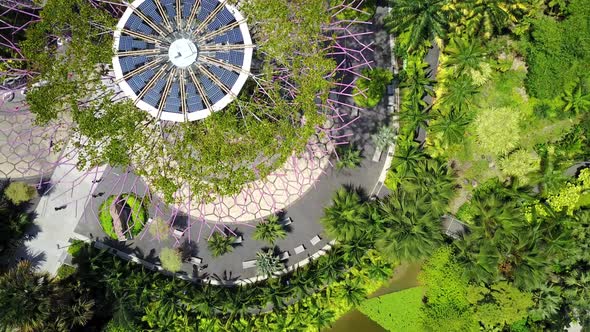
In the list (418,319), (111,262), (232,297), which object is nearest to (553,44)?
(418,319)

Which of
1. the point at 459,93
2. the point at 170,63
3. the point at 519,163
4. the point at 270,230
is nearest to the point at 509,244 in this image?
the point at 519,163

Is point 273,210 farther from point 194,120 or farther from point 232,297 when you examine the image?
point 194,120

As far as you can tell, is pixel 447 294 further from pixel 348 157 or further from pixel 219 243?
pixel 219 243

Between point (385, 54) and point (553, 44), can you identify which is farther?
point (385, 54)

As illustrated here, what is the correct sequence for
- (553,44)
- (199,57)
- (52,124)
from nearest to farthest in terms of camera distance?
1. (199,57)
2. (553,44)
3. (52,124)

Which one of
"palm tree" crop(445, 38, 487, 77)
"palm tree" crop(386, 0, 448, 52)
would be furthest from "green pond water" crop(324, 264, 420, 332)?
"palm tree" crop(386, 0, 448, 52)
